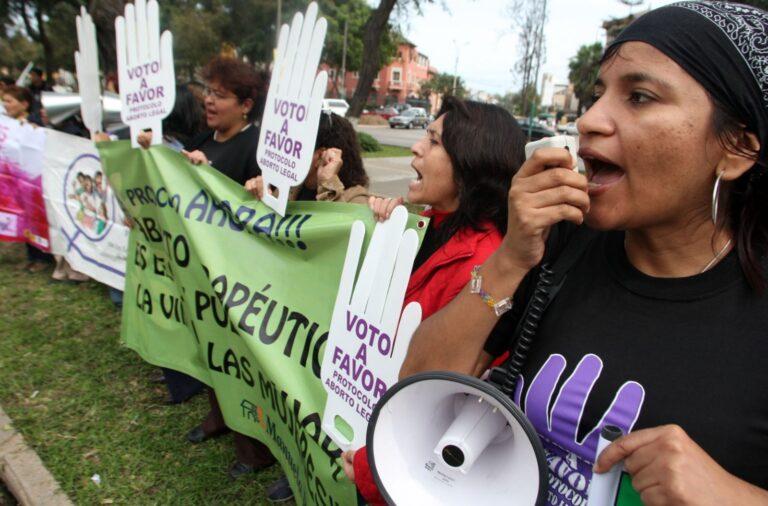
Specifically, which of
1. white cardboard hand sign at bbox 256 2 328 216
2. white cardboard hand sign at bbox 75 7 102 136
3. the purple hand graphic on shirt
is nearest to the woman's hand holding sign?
the purple hand graphic on shirt

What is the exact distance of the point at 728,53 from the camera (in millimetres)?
874

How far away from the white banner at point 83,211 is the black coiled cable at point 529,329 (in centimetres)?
381

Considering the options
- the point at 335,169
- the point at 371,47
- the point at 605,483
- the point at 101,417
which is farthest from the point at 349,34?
the point at 605,483

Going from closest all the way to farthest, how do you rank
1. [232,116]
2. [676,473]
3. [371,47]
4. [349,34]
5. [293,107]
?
1. [676,473]
2. [293,107]
3. [232,116]
4. [371,47]
5. [349,34]

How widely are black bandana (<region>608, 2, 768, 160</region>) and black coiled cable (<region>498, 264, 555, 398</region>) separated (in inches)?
16.7

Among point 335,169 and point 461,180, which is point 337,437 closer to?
point 461,180

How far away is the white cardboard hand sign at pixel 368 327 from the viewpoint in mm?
1519

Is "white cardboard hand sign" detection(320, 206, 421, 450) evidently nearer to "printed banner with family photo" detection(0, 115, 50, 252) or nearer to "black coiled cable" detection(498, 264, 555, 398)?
"black coiled cable" detection(498, 264, 555, 398)

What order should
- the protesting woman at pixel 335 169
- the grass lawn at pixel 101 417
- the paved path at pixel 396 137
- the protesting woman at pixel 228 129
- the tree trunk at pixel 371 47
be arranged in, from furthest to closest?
the paved path at pixel 396 137
the tree trunk at pixel 371 47
the protesting woman at pixel 228 129
the protesting woman at pixel 335 169
the grass lawn at pixel 101 417

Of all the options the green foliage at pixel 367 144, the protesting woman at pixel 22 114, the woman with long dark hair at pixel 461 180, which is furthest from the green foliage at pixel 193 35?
the woman with long dark hair at pixel 461 180

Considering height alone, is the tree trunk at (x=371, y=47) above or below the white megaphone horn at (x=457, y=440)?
above

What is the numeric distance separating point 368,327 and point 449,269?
30cm

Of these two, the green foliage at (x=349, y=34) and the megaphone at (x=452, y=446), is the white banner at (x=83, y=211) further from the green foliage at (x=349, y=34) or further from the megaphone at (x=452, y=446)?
the green foliage at (x=349, y=34)

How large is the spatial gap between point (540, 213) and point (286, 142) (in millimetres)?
1310
